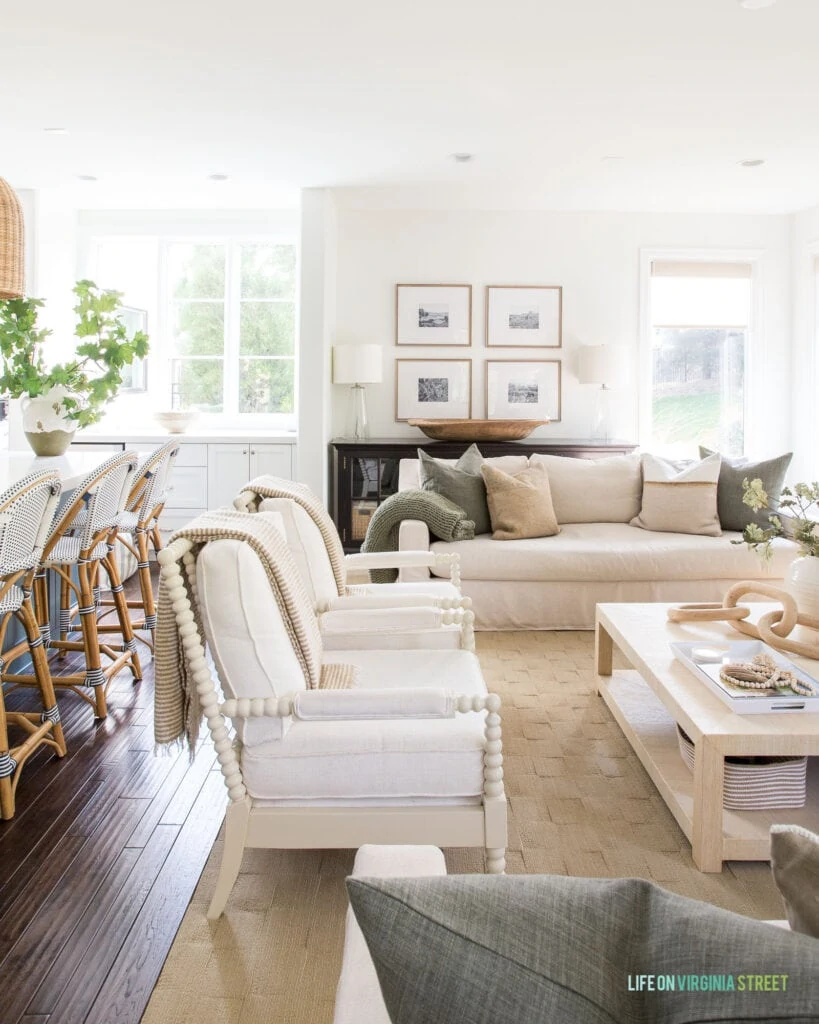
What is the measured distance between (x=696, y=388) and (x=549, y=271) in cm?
146

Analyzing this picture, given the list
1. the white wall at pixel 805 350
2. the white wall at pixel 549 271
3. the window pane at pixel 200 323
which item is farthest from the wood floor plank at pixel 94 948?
the white wall at pixel 805 350

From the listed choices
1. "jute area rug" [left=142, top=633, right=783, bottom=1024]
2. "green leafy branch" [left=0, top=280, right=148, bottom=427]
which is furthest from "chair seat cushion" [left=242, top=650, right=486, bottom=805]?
"green leafy branch" [left=0, top=280, right=148, bottom=427]

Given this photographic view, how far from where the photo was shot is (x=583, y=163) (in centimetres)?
542

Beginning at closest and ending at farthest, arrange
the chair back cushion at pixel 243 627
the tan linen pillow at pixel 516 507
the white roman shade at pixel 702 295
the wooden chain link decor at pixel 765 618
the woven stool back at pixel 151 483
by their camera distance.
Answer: the chair back cushion at pixel 243 627
the wooden chain link decor at pixel 765 618
the woven stool back at pixel 151 483
the tan linen pillow at pixel 516 507
the white roman shade at pixel 702 295

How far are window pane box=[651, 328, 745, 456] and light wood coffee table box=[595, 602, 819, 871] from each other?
4010mm

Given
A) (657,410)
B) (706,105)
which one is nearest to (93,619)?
(706,105)

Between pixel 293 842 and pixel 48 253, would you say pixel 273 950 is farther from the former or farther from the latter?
pixel 48 253

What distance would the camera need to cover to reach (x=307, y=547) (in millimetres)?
2824

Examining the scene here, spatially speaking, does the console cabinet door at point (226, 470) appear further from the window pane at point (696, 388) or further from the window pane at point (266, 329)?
the window pane at point (696, 388)

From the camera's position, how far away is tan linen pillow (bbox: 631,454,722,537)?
15.8 ft

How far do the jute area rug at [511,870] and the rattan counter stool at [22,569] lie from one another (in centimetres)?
70

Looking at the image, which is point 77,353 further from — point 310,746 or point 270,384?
point 270,384

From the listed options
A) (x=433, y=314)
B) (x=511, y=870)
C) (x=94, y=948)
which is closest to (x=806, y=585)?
(x=511, y=870)

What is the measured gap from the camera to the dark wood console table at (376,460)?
6262 mm
